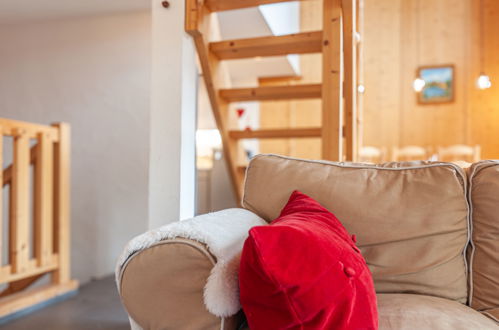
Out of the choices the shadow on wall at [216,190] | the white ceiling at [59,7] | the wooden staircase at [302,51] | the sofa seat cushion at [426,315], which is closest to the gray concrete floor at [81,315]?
the wooden staircase at [302,51]

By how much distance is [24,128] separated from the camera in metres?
2.69

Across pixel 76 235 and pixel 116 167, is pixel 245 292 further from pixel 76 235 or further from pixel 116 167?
pixel 76 235

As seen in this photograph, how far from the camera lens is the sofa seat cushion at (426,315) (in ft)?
3.50

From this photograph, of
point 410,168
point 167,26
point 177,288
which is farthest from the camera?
point 167,26

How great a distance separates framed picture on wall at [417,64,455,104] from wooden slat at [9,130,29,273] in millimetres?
4859

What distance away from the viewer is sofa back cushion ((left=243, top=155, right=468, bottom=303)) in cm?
137

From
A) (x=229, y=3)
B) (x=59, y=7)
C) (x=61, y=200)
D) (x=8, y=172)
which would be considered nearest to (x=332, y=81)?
(x=229, y=3)

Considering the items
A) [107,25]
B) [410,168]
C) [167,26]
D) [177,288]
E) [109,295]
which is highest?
[107,25]

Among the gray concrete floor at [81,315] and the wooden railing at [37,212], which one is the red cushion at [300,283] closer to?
the gray concrete floor at [81,315]

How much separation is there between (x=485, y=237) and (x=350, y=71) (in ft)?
5.23

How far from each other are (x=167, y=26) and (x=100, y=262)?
2.26 metres

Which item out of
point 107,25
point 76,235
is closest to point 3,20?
point 107,25

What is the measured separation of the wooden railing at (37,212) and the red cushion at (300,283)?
2113 millimetres

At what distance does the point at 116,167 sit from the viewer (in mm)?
3691
